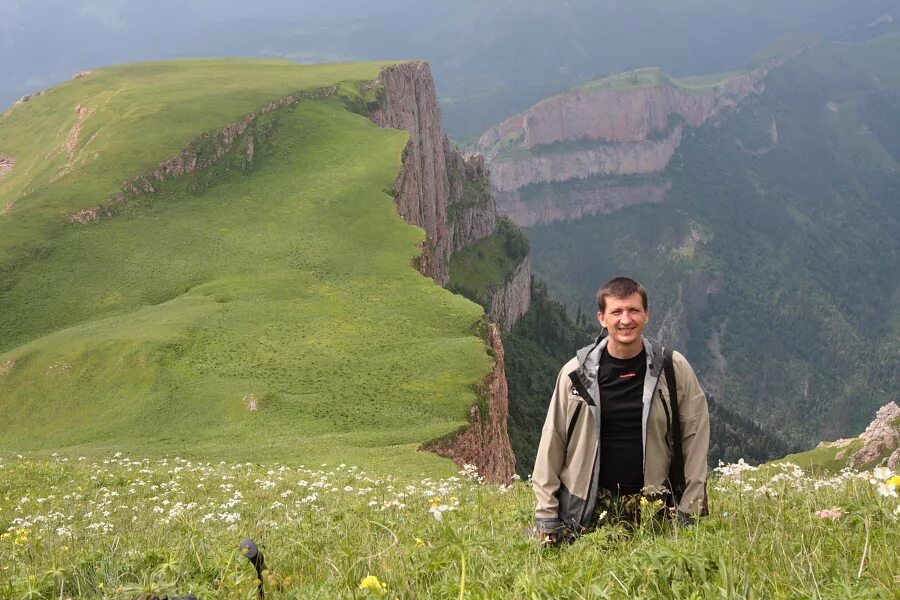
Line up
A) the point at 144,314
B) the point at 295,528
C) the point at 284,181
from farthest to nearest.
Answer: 1. the point at 284,181
2. the point at 144,314
3. the point at 295,528

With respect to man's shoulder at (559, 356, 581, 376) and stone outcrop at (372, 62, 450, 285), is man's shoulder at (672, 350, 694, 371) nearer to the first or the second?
man's shoulder at (559, 356, 581, 376)

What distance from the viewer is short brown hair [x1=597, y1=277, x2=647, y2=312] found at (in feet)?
23.6

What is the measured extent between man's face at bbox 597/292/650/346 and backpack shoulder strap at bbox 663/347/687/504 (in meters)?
0.37

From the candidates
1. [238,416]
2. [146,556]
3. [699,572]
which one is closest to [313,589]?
[146,556]

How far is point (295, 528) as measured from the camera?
845cm

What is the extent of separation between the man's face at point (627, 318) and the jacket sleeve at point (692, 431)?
19.9 inches

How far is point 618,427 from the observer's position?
23.9ft

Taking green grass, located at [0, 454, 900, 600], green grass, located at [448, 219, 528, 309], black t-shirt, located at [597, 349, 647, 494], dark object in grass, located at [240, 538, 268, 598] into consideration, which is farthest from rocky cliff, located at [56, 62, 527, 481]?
dark object in grass, located at [240, 538, 268, 598]

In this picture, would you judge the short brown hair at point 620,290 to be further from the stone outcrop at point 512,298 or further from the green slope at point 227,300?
the stone outcrop at point 512,298

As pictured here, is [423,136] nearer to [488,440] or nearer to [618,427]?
[488,440]

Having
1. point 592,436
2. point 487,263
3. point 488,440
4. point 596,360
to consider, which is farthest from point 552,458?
point 487,263

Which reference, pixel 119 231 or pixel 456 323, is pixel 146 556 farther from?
pixel 119 231

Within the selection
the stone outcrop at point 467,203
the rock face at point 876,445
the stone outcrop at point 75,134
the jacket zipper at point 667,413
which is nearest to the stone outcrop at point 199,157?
the stone outcrop at point 75,134

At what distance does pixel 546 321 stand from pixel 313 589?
128320mm
